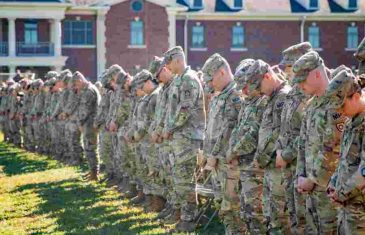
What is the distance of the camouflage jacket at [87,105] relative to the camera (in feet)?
54.1

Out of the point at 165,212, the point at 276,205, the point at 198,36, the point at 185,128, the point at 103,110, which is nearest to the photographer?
the point at 276,205

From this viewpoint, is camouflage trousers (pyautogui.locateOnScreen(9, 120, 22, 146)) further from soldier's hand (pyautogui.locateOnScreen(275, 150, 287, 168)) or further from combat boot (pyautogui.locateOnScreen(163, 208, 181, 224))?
soldier's hand (pyautogui.locateOnScreen(275, 150, 287, 168))

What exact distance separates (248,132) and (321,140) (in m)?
1.49

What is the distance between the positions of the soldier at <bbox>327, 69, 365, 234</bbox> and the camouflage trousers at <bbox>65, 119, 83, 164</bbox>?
12184 millimetres

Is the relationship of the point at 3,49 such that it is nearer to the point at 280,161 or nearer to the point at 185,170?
the point at 185,170

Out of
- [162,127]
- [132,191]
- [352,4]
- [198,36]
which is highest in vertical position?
[352,4]

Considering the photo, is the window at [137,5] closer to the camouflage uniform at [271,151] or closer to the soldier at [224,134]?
the soldier at [224,134]

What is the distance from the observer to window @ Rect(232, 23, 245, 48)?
48531mm

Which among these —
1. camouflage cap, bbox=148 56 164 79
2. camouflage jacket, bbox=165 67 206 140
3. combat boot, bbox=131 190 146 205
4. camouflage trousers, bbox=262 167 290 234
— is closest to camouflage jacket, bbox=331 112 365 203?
camouflage trousers, bbox=262 167 290 234

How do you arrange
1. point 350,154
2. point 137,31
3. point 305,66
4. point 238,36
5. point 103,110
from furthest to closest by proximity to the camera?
point 238,36
point 137,31
point 103,110
point 305,66
point 350,154

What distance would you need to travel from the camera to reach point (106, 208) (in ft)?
41.7

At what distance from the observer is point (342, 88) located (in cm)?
617

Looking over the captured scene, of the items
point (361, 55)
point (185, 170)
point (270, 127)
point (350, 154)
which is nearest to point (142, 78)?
point (185, 170)

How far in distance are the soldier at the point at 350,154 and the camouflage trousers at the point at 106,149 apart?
951cm
